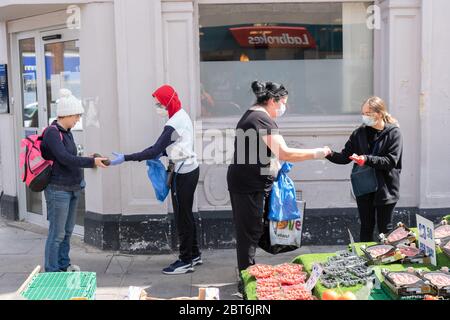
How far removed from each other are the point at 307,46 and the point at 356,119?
102 centimetres

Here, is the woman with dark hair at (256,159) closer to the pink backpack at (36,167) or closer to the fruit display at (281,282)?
the fruit display at (281,282)

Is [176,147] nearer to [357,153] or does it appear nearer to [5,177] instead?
[357,153]

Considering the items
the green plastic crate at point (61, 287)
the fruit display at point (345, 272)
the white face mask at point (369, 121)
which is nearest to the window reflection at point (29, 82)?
the white face mask at point (369, 121)

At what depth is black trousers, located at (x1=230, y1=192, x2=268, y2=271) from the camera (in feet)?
16.6

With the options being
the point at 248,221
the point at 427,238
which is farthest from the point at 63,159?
the point at 427,238

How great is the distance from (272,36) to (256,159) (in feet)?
8.86

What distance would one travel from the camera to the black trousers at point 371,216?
5.32 metres

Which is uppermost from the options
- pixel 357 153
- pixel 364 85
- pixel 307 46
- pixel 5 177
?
pixel 307 46

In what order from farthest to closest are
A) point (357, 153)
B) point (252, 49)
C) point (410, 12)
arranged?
point (252, 49) < point (410, 12) < point (357, 153)

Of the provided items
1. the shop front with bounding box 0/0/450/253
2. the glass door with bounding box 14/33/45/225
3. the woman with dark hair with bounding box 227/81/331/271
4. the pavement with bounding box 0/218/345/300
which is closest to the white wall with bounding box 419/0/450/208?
the shop front with bounding box 0/0/450/253

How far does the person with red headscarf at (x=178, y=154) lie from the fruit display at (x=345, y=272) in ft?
6.99
